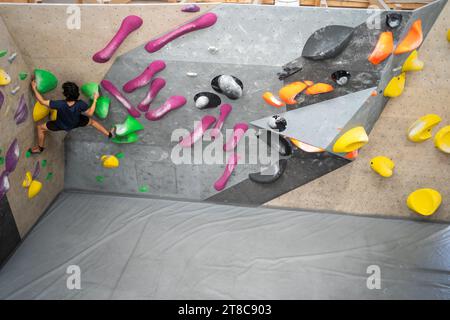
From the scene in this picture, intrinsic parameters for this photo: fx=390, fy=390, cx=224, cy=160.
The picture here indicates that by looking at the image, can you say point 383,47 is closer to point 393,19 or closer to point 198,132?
point 393,19

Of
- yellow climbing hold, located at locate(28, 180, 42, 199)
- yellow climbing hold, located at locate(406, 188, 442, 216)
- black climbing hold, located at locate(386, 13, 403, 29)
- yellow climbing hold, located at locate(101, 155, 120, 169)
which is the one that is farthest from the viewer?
yellow climbing hold, located at locate(101, 155, 120, 169)

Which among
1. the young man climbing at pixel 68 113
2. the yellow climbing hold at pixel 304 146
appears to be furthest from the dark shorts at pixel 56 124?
the yellow climbing hold at pixel 304 146

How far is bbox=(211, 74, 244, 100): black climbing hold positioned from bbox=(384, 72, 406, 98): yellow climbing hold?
1114mm

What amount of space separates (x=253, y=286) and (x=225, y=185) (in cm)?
99

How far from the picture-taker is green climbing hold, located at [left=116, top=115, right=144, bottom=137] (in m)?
3.26

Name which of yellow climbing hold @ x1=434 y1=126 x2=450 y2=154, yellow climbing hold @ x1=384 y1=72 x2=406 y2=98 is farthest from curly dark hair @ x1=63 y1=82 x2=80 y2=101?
yellow climbing hold @ x1=434 y1=126 x2=450 y2=154

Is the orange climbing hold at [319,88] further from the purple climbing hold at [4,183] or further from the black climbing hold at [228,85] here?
the purple climbing hold at [4,183]

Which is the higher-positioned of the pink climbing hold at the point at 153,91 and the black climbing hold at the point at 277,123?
the pink climbing hold at the point at 153,91

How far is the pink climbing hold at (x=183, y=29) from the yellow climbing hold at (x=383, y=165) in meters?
1.75

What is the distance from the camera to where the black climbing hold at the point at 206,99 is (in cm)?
311

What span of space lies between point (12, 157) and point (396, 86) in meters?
2.93

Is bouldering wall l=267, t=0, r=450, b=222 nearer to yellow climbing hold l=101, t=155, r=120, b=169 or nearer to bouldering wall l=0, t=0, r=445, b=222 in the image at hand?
bouldering wall l=0, t=0, r=445, b=222

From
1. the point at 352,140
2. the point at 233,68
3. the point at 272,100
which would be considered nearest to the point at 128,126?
the point at 233,68
